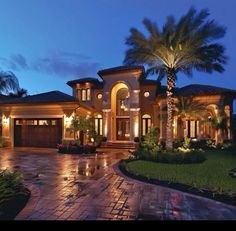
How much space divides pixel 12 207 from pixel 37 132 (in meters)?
19.1

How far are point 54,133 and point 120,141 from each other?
6502 mm

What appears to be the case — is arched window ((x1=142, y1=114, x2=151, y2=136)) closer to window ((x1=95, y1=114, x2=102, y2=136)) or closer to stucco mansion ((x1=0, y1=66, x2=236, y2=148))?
stucco mansion ((x1=0, y1=66, x2=236, y2=148))

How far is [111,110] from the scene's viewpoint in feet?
88.3

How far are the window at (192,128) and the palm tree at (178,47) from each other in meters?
8.16

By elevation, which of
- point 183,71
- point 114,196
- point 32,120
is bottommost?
point 114,196

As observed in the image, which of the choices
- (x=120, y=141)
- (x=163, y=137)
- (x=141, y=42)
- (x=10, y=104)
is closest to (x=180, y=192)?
(x=141, y=42)

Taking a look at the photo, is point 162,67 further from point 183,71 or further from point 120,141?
point 120,141

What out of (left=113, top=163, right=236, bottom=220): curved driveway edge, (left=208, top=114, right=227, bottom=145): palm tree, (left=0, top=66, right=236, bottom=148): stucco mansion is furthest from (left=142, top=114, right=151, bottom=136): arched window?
(left=113, top=163, right=236, bottom=220): curved driveway edge

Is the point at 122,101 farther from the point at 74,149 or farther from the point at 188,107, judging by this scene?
the point at 74,149

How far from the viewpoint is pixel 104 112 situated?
89.0 ft

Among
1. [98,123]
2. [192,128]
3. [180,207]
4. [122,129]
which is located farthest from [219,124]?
[180,207]

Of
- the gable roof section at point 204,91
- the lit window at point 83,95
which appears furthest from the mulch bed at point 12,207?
the lit window at point 83,95

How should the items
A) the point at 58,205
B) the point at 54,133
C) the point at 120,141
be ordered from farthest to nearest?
1. the point at 120,141
2. the point at 54,133
3. the point at 58,205

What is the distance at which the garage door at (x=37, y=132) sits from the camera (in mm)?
23516
